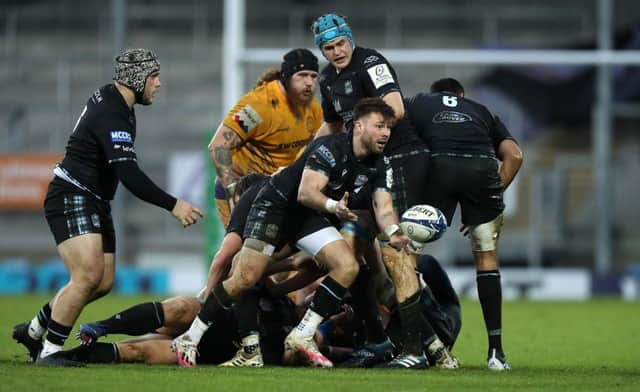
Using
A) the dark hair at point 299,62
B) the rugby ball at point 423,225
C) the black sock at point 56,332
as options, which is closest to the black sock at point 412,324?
the rugby ball at point 423,225

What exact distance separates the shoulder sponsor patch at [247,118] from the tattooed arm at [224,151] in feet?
0.32

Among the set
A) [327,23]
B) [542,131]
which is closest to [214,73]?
[542,131]

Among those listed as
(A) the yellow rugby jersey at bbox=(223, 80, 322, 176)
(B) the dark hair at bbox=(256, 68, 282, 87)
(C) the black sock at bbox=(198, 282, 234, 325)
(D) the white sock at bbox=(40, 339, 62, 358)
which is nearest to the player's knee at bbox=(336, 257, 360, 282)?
(C) the black sock at bbox=(198, 282, 234, 325)

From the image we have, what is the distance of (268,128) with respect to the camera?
1041 centimetres

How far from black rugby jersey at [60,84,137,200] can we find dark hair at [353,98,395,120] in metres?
1.42

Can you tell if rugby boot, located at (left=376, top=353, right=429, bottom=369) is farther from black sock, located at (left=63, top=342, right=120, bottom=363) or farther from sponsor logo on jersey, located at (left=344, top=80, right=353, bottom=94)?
sponsor logo on jersey, located at (left=344, top=80, right=353, bottom=94)

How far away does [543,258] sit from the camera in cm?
2031

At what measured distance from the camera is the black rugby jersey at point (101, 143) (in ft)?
25.8

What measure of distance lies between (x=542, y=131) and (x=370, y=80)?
50.6 ft

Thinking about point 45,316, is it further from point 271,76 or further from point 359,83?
point 271,76

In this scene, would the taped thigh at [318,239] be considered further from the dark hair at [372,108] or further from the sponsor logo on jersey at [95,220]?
the sponsor logo on jersey at [95,220]

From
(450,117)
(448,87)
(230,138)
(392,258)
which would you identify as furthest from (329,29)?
(230,138)

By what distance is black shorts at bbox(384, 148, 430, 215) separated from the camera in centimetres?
836

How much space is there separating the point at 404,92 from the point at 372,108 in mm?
15088
